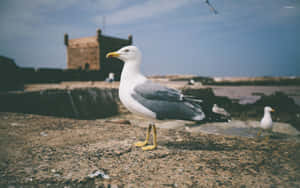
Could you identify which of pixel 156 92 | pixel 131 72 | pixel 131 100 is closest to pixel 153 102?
pixel 156 92

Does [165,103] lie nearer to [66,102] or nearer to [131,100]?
[131,100]

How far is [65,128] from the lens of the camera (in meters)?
2.60

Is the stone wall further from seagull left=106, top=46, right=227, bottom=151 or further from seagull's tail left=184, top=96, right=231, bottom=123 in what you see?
seagull's tail left=184, top=96, right=231, bottom=123

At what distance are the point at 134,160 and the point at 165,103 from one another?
0.71m

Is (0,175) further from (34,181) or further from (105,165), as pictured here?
(105,165)

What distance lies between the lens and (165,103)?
207 centimetres

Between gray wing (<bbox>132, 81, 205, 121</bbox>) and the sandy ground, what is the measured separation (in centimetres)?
35

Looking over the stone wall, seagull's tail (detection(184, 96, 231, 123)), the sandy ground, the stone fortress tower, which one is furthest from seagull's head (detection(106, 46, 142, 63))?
the stone fortress tower

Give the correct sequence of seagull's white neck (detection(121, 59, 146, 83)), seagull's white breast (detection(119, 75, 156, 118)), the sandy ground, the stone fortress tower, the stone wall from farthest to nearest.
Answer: the stone fortress tower, the stone wall, seagull's white neck (detection(121, 59, 146, 83)), seagull's white breast (detection(119, 75, 156, 118)), the sandy ground

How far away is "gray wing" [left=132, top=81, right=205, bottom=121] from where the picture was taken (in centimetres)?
202

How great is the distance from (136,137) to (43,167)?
117 centimetres

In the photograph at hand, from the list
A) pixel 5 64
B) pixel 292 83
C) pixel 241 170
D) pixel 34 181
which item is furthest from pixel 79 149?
pixel 292 83

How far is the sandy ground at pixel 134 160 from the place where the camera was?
4.12 ft

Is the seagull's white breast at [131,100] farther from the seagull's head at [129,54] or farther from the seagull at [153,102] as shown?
the seagull's head at [129,54]
